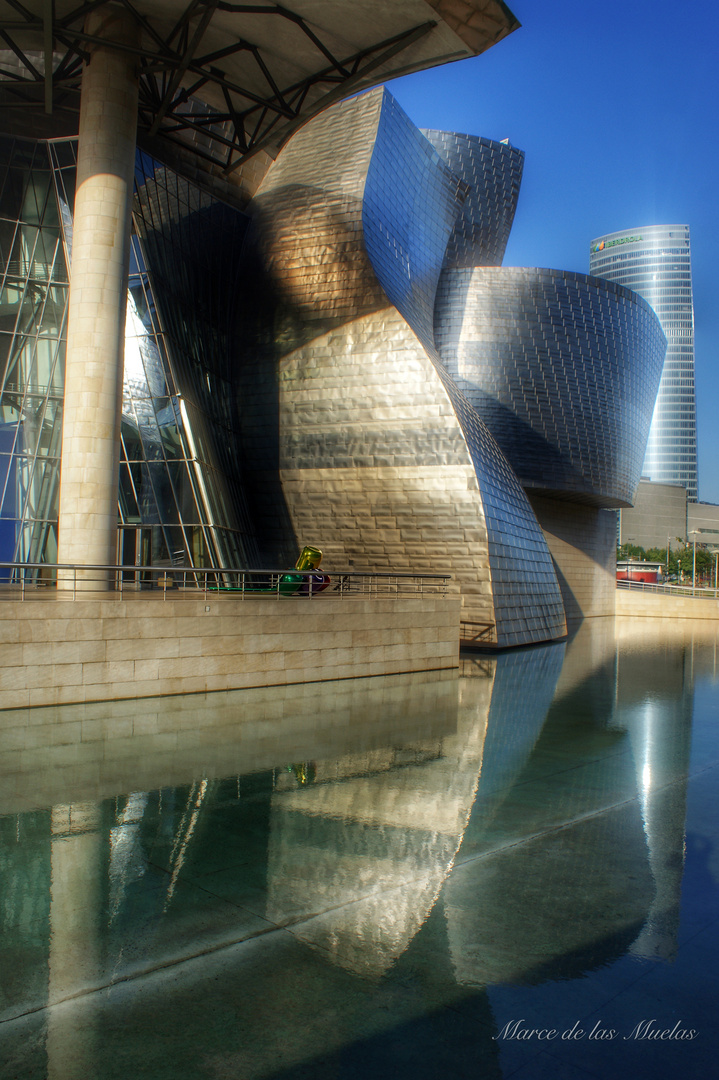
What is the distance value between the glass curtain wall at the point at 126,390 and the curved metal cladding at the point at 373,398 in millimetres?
3247

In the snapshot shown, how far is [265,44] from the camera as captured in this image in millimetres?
17016

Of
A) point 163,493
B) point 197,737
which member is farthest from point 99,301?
point 197,737

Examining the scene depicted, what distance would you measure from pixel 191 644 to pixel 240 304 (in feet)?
53.0

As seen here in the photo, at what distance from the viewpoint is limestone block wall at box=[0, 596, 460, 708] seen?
1092 cm

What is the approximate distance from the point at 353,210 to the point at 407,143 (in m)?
4.61

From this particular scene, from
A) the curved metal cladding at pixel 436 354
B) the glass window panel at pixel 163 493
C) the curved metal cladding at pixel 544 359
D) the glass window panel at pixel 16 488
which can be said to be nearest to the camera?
the glass window panel at pixel 16 488

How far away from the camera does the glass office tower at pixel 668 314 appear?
519 ft

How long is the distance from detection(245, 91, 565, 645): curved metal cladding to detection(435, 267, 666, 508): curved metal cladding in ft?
26.0

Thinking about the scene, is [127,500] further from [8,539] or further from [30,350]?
[30,350]

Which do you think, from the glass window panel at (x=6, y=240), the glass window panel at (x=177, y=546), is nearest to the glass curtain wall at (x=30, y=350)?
the glass window panel at (x=6, y=240)

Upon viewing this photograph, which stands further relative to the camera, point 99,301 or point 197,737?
point 99,301

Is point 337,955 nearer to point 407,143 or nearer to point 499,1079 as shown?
point 499,1079

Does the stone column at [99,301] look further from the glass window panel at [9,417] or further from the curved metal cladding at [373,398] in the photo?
the curved metal cladding at [373,398]

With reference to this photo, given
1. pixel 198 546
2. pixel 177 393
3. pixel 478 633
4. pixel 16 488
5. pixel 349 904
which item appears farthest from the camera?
pixel 478 633
